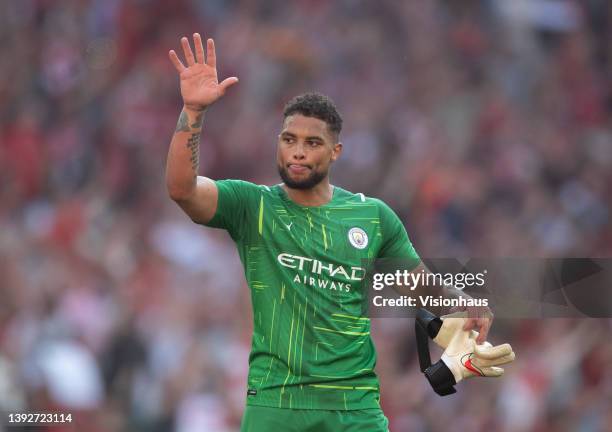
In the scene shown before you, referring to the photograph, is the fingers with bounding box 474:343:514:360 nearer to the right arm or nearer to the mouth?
the mouth

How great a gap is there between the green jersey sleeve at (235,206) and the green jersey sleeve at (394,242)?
2.00ft

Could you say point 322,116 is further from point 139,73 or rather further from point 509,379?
point 139,73

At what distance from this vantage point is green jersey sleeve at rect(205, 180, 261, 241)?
16.9 ft

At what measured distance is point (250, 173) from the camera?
1181 centimetres

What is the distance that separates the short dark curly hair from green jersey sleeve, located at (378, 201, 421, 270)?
45 cm

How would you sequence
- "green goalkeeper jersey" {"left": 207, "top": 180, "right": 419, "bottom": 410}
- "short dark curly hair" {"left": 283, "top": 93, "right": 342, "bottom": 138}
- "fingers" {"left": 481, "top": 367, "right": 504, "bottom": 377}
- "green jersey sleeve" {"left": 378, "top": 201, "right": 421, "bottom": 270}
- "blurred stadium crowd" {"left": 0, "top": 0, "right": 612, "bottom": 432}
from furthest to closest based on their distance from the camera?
1. "blurred stadium crowd" {"left": 0, "top": 0, "right": 612, "bottom": 432}
2. "green jersey sleeve" {"left": 378, "top": 201, "right": 421, "bottom": 270}
3. "short dark curly hair" {"left": 283, "top": 93, "right": 342, "bottom": 138}
4. "fingers" {"left": 481, "top": 367, "right": 504, "bottom": 377}
5. "green goalkeeper jersey" {"left": 207, "top": 180, "right": 419, "bottom": 410}

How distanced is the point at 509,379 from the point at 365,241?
4502 millimetres

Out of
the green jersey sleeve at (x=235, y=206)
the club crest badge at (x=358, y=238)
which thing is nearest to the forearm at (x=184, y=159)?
the green jersey sleeve at (x=235, y=206)

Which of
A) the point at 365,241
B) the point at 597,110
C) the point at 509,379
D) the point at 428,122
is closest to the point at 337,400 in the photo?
the point at 365,241

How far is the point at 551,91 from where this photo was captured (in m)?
13.0

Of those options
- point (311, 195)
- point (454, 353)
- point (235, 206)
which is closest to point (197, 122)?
point (235, 206)

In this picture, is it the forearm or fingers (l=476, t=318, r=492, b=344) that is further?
fingers (l=476, t=318, r=492, b=344)

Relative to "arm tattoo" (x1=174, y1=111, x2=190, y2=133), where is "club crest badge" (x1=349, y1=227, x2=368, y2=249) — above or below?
below

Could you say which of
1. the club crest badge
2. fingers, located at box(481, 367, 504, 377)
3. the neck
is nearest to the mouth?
the neck
